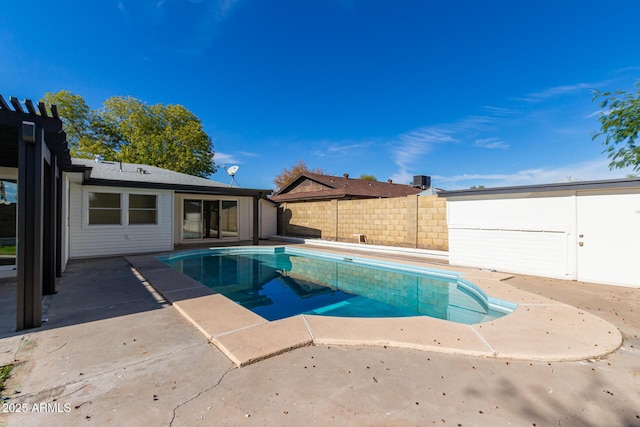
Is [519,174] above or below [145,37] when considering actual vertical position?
below

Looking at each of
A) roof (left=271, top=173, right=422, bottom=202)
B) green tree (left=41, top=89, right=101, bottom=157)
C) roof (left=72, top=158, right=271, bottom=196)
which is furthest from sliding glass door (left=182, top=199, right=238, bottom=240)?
green tree (left=41, top=89, right=101, bottom=157)

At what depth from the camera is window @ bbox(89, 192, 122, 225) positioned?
33.6 feet

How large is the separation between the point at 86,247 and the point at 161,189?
3147 millimetres

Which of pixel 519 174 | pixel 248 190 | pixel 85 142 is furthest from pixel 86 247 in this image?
pixel 519 174

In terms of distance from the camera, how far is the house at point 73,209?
12.3 ft

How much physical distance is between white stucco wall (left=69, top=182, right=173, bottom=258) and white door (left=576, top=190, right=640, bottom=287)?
13.2 m

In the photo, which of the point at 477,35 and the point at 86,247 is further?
the point at 477,35

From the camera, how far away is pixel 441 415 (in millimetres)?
2168

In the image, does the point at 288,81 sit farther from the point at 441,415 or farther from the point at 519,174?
the point at 519,174

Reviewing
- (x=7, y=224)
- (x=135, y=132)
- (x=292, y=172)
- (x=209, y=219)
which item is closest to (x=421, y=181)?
(x=292, y=172)

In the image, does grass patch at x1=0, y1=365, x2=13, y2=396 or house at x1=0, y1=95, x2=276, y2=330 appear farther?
house at x1=0, y1=95, x2=276, y2=330

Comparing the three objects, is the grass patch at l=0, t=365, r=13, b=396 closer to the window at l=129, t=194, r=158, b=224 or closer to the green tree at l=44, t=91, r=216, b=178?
the window at l=129, t=194, r=158, b=224

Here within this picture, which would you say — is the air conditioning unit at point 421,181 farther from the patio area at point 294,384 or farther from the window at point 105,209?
the patio area at point 294,384

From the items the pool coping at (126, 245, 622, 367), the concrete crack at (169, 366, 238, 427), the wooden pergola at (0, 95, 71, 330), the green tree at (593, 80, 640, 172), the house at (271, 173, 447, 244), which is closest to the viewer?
the concrete crack at (169, 366, 238, 427)
